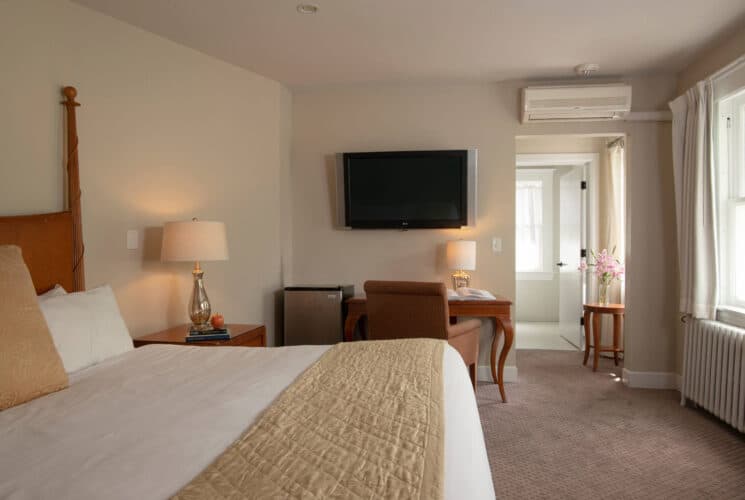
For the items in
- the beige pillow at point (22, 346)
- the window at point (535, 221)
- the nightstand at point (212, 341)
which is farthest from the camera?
the window at point (535, 221)

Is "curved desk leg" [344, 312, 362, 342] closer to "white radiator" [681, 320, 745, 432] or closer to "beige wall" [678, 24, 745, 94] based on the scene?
"white radiator" [681, 320, 745, 432]

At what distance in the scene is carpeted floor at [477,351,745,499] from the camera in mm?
2465

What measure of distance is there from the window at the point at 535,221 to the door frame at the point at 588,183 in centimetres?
184

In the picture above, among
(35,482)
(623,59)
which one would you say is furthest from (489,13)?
(35,482)

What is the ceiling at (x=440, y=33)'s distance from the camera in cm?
282

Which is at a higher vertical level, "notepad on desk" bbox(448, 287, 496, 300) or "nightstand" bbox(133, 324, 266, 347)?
"notepad on desk" bbox(448, 287, 496, 300)

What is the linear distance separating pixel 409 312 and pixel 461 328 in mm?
409

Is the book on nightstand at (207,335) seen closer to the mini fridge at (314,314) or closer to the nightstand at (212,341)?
the nightstand at (212,341)

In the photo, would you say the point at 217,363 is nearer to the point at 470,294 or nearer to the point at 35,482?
the point at 35,482

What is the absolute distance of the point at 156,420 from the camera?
1321mm

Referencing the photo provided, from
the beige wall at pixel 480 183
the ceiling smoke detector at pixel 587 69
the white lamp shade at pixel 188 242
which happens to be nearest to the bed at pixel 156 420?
the white lamp shade at pixel 188 242

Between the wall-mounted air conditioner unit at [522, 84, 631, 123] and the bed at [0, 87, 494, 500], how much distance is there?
263cm

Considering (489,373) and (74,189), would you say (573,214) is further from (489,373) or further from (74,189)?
(74,189)

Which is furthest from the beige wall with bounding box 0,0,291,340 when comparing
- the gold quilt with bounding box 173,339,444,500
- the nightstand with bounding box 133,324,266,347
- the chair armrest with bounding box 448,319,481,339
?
the gold quilt with bounding box 173,339,444,500
